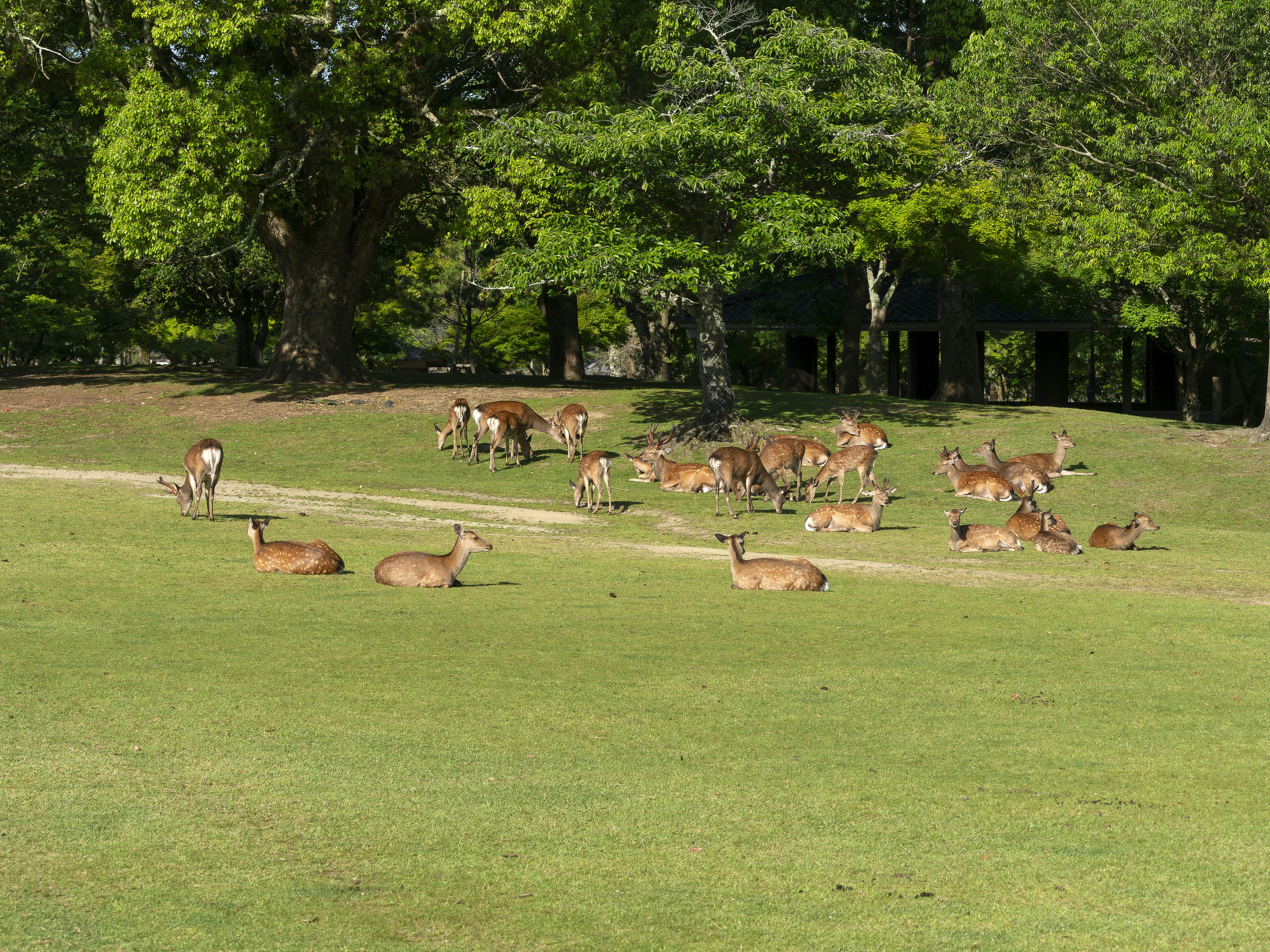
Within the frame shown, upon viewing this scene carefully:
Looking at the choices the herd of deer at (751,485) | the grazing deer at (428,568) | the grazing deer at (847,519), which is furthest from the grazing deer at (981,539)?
Result: the grazing deer at (428,568)

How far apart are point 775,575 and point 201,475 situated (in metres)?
9.35

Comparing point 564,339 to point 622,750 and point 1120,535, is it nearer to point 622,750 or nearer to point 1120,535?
point 1120,535

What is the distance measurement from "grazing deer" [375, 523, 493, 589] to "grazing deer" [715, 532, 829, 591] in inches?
109

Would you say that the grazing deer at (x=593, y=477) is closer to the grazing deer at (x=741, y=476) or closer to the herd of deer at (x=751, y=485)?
the herd of deer at (x=751, y=485)

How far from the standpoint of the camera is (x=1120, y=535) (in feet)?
66.0

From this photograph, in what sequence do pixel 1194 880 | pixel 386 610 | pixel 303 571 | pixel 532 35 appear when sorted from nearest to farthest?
pixel 1194 880
pixel 386 610
pixel 303 571
pixel 532 35

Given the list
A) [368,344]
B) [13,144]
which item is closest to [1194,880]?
[13,144]

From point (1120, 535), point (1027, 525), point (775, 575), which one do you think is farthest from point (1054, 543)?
point (775, 575)

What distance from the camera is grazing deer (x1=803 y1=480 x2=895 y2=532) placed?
71.5 feet

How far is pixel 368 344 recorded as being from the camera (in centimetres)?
7269

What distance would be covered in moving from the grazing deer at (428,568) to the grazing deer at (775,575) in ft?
9.09

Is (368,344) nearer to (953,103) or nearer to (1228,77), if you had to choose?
(953,103)

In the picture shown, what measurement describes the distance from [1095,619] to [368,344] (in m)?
62.5

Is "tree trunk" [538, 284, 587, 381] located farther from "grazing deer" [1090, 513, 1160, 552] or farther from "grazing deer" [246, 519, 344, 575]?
"grazing deer" [246, 519, 344, 575]
